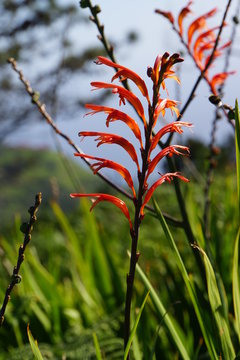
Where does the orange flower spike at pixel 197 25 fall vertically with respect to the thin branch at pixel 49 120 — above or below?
above

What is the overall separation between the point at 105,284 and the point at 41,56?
9666mm

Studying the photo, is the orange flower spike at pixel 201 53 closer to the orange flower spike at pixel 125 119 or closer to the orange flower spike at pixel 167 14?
the orange flower spike at pixel 167 14

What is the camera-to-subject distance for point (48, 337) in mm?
2445

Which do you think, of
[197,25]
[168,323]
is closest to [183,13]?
[197,25]

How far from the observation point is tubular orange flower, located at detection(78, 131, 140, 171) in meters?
0.93

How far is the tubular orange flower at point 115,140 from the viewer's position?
93cm

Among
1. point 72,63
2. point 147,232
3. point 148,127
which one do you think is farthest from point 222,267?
point 72,63

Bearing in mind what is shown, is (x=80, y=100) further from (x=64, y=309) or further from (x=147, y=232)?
(x=64, y=309)

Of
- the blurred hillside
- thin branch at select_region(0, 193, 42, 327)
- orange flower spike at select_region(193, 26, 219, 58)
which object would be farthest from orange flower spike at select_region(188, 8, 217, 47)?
the blurred hillside

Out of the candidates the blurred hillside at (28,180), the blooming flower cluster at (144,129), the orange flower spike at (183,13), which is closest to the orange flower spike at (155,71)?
the blooming flower cluster at (144,129)

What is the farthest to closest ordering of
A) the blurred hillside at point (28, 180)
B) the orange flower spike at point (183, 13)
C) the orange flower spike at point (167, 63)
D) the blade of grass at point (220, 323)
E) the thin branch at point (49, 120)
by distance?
the blurred hillside at point (28, 180) < the orange flower spike at point (183, 13) < the thin branch at point (49, 120) < the blade of grass at point (220, 323) < the orange flower spike at point (167, 63)

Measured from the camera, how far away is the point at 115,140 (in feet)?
3.16

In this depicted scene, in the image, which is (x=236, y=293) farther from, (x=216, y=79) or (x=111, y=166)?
(x=216, y=79)

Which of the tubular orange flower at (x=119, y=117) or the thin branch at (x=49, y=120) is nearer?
the tubular orange flower at (x=119, y=117)
